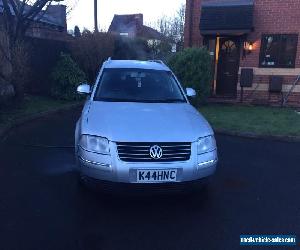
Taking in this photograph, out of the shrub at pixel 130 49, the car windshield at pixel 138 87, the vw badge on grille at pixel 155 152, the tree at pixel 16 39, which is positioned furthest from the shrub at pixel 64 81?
the vw badge on grille at pixel 155 152

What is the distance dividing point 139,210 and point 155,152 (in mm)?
773

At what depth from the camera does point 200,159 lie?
14.5 ft

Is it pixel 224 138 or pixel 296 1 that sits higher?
pixel 296 1

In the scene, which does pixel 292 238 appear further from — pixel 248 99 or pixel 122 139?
pixel 248 99

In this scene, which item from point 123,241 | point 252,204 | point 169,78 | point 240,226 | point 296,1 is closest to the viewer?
point 123,241

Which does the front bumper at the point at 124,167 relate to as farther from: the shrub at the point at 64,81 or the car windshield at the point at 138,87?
the shrub at the point at 64,81

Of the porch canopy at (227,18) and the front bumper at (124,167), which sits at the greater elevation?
the porch canopy at (227,18)

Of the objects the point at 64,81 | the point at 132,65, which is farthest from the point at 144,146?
the point at 64,81

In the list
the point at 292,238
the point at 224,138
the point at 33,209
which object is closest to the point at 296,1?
the point at 224,138

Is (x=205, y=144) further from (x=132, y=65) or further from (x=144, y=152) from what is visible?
(x=132, y=65)

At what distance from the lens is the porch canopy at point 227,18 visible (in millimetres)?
12891

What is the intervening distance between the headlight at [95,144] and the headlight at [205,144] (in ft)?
3.63

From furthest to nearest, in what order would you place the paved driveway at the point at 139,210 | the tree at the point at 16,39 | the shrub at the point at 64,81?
the shrub at the point at 64,81, the tree at the point at 16,39, the paved driveway at the point at 139,210

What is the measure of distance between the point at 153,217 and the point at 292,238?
60.1 inches
